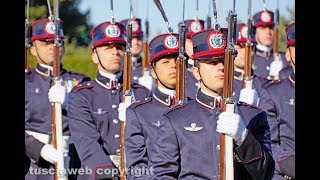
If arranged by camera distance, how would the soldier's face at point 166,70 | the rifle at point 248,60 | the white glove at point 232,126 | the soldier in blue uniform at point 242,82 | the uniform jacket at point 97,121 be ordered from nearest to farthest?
the white glove at point 232,126, the soldier's face at point 166,70, the uniform jacket at point 97,121, the soldier in blue uniform at point 242,82, the rifle at point 248,60

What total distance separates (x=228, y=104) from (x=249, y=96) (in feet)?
7.30

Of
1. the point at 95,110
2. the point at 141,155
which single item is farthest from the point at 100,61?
the point at 141,155

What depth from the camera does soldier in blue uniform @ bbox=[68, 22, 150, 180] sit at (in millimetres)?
7840

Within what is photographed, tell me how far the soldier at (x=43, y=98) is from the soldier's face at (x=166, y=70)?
90 centimetres

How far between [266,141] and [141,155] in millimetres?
996

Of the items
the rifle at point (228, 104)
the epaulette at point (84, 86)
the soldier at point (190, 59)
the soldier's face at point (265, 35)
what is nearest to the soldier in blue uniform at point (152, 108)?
the epaulette at point (84, 86)

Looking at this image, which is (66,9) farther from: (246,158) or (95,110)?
(246,158)

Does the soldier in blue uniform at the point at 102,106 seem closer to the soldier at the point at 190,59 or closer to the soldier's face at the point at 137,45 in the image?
the soldier at the point at 190,59

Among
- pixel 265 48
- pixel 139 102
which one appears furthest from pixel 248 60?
pixel 265 48

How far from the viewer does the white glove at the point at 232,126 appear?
6480 mm

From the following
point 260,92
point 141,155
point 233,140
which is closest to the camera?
point 233,140

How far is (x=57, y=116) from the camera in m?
8.31

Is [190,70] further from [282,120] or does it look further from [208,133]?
[208,133]

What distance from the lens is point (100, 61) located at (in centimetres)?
820
